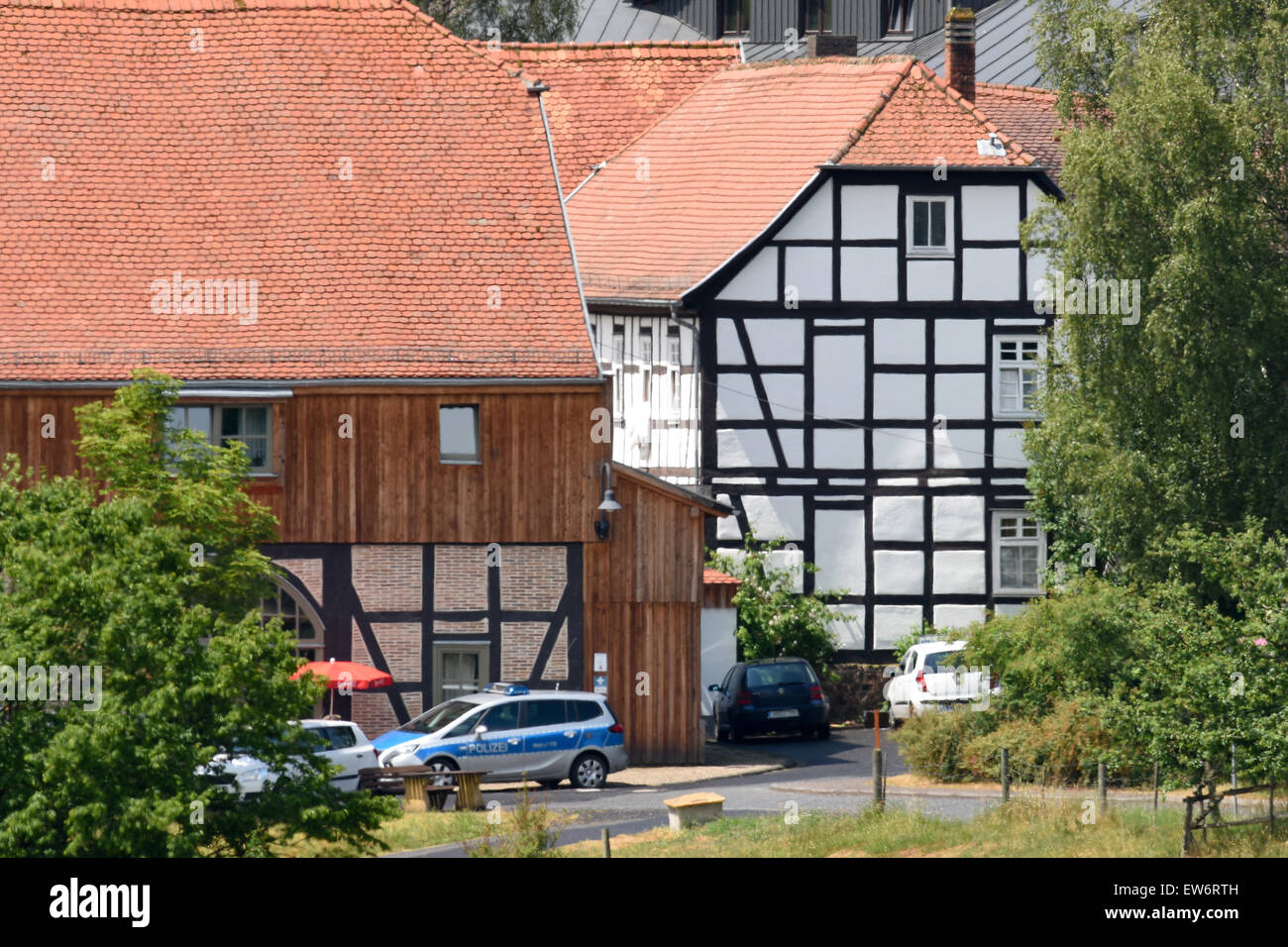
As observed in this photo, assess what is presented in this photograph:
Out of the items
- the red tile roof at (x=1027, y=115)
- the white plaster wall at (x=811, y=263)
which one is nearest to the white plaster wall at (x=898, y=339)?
the white plaster wall at (x=811, y=263)

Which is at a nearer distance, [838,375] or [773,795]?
[773,795]

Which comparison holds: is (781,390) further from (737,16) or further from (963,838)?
(737,16)

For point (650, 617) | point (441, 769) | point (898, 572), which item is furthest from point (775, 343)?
point (441, 769)

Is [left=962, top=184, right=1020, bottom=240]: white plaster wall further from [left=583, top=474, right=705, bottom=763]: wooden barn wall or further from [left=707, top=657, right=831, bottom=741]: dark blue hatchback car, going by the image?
[left=583, top=474, right=705, bottom=763]: wooden barn wall

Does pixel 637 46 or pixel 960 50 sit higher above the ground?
pixel 637 46

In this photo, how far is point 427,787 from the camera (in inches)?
998

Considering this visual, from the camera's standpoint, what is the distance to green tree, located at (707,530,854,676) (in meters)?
33.7

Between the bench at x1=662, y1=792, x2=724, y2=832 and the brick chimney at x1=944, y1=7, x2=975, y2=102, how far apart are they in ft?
64.6

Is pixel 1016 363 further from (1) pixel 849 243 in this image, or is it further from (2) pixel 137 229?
(2) pixel 137 229

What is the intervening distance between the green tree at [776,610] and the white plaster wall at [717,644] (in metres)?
0.17

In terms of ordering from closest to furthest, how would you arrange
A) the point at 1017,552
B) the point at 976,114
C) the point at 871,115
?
1. the point at 1017,552
2. the point at 871,115
3. the point at 976,114

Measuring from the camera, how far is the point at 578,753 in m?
27.6

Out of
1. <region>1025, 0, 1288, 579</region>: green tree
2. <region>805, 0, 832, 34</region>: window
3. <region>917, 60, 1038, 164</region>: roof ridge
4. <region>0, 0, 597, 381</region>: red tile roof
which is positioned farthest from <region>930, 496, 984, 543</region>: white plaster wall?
<region>805, 0, 832, 34</region>: window

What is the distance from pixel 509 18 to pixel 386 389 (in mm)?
26725
